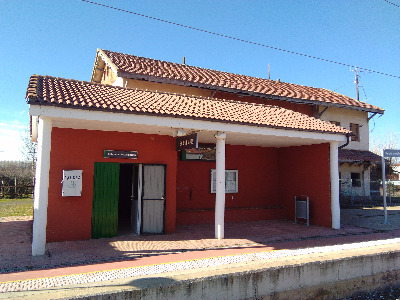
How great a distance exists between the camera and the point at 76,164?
816 cm

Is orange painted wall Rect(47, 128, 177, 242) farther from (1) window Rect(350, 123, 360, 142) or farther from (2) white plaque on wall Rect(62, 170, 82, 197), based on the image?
(1) window Rect(350, 123, 360, 142)

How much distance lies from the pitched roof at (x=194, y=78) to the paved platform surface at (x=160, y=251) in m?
6.69

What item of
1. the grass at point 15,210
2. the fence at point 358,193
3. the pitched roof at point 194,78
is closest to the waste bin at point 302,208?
the pitched roof at point 194,78

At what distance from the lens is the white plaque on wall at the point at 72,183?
789 centimetres

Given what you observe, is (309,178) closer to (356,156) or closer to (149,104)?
(149,104)

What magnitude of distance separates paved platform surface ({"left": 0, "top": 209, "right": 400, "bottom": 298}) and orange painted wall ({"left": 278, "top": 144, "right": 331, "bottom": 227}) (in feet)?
2.55

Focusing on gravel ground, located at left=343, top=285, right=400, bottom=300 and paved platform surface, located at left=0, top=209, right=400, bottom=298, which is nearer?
paved platform surface, located at left=0, top=209, right=400, bottom=298

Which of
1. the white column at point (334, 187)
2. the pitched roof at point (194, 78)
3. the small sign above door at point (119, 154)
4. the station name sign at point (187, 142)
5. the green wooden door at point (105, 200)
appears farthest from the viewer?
the pitched roof at point (194, 78)

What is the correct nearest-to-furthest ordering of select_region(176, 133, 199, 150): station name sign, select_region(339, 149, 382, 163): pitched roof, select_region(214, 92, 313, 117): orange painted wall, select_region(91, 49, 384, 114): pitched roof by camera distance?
select_region(176, 133, 199, 150): station name sign → select_region(91, 49, 384, 114): pitched roof → select_region(214, 92, 313, 117): orange painted wall → select_region(339, 149, 382, 163): pitched roof

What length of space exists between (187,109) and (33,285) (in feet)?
18.6

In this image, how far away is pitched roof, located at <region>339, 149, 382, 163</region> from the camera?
691 inches

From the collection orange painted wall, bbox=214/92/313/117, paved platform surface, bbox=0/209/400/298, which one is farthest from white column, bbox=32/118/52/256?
orange painted wall, bbox=214/92/313/117

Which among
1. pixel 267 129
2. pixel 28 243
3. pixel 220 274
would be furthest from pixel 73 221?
pixel 267 129

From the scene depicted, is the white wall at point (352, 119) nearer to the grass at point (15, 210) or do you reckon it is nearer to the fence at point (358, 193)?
the fence at point (358, 193)
